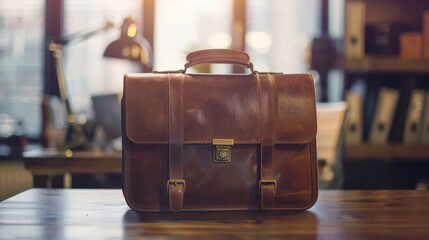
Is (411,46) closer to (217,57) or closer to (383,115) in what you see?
(383,115)

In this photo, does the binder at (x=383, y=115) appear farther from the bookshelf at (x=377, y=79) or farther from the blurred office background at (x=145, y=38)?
the blurred office background at (x=145, y=38)

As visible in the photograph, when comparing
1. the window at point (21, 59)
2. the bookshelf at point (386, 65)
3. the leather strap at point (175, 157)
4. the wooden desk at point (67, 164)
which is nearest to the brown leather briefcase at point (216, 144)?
the leather strap at point (175, 157)

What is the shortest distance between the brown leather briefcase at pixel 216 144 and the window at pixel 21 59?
2.69m

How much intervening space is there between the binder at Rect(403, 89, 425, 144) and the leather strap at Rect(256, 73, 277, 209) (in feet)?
5.92

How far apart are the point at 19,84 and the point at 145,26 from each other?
853 mm

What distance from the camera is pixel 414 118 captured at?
8.23 ft

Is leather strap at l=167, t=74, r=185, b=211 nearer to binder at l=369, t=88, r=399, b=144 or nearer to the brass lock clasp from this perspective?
the brass lock clasp

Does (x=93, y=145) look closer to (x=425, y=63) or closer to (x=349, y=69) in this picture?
(x=349, y=69)

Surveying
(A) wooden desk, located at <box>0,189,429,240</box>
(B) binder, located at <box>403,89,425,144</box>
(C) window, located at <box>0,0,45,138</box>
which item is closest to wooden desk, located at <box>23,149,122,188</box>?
(A) wooden desk, located at <box>0,189,429,240</box>

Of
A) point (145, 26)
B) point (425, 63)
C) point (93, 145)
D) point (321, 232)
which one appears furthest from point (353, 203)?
point (145, 26)

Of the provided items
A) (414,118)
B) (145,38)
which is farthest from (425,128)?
(145,38)

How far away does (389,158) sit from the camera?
8.33 ft

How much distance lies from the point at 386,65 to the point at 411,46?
166mm

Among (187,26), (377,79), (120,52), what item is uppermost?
(187,26)
